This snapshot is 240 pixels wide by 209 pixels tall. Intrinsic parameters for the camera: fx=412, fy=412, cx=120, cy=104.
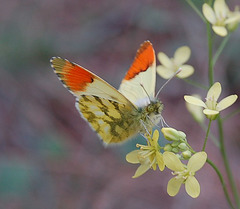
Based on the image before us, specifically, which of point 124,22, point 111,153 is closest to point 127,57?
point 124,22

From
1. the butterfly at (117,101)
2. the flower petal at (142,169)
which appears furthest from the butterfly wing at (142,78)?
the flower petal at (142,169)

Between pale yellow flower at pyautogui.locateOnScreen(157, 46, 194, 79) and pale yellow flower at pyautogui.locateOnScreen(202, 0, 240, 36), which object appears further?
pale yellow flower at pyautogui.locateOnScreen(157, 46, 194, 79)

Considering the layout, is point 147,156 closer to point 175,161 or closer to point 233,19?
point 175,161

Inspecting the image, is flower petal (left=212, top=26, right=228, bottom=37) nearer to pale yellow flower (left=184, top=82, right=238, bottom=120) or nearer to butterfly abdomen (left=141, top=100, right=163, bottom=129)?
pale yellow flower (left=184, top=82, right=238, bottom=120)

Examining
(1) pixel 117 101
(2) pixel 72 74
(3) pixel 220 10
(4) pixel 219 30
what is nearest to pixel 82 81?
(2) pixel 72 74

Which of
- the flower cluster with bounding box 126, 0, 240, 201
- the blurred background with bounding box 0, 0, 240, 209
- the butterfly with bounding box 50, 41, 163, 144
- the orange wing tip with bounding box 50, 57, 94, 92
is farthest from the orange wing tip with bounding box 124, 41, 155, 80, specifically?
the blurred background with bounding box 0, 0, 240, 209

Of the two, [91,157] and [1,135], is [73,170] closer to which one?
[91,157]
